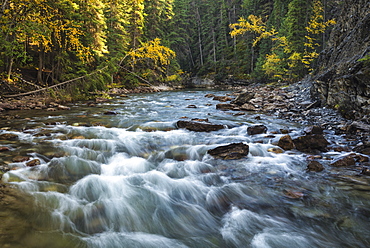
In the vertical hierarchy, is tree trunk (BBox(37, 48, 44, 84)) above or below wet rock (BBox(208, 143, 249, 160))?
above

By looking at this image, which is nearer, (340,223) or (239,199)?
(340,223)

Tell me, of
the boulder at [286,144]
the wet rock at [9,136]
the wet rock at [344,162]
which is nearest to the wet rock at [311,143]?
the boulder at [286,144]

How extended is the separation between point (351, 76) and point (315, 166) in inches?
215

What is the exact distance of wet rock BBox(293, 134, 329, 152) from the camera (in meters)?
5.88

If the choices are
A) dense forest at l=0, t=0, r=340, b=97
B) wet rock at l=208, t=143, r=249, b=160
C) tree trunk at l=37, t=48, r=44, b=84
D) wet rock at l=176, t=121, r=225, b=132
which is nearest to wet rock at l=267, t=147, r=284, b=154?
wet rock at l=208, t=143, r=249, b=160

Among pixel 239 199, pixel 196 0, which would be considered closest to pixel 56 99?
pixel 239 199

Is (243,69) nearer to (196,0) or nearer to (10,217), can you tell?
(196,0)

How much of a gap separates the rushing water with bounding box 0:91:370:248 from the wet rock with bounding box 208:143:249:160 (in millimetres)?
192

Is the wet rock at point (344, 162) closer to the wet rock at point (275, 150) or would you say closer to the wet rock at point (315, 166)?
the wet rock at point (315, 166)

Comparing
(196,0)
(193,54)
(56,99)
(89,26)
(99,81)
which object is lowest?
(56,99)

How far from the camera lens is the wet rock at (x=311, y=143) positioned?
19.3ft

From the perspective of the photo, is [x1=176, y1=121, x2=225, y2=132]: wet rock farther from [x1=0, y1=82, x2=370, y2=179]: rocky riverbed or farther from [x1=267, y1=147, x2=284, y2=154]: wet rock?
[x1=267, y1=147, x2=284, y2=154]: wet rock

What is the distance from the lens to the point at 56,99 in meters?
12.3

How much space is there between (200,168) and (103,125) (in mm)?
4752
